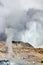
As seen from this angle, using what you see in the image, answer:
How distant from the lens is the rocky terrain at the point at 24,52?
201ft

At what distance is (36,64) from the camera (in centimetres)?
5109

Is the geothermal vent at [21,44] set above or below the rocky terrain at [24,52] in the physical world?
above

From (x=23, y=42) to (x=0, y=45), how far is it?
15.8m

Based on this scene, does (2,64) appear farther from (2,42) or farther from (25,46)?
(25,46)

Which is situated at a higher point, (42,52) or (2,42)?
(2,42)

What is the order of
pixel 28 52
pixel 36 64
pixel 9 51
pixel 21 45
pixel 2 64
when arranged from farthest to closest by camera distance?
pixel 21 45
pixel 28 52
pixel 9 51
pixel 36 64
pixel 2 64

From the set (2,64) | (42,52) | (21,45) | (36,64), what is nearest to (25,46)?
(21,45)

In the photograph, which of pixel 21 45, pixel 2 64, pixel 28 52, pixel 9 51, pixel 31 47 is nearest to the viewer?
pixel 2 64

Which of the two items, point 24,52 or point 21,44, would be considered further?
point 21,44

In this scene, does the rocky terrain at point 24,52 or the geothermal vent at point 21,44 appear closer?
the rocky terrain at point 24,52

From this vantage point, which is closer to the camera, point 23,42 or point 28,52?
point 28,52

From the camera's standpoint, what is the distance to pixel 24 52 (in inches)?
2830

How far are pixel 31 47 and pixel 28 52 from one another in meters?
8.12

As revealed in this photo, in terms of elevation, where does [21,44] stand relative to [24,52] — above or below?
above
